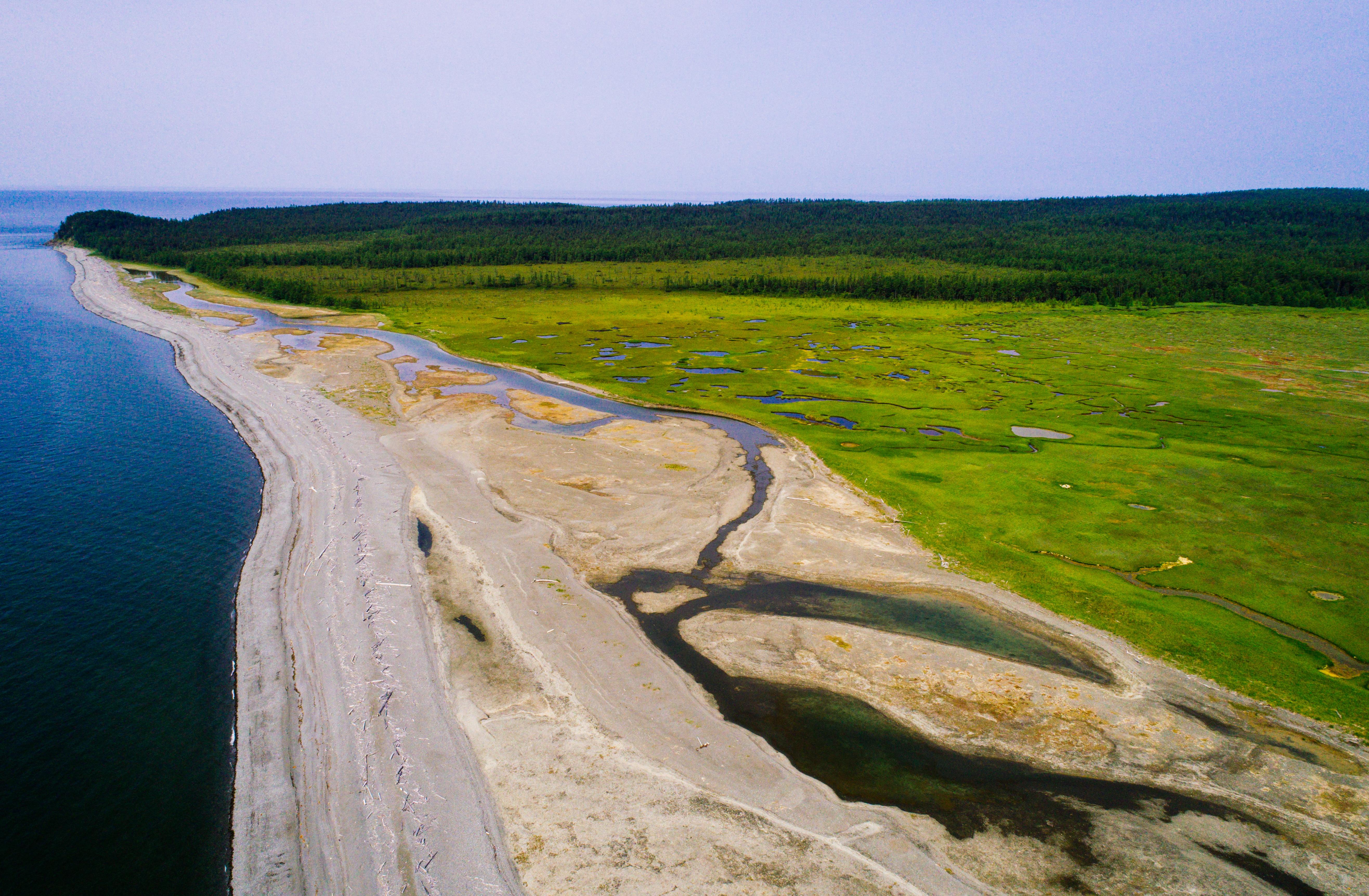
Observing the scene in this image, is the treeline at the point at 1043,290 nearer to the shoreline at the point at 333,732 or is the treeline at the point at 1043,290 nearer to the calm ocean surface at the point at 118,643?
the calm ocean surface at the point at 118,643

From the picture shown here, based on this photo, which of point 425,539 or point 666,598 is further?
point 425,539

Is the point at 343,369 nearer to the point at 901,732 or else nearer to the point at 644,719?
the point at 644,719

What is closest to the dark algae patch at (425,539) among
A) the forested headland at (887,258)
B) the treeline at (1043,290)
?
the forested headland at (887,258)

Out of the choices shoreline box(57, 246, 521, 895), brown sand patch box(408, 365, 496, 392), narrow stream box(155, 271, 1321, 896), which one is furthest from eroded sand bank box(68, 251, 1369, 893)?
brown sand patch box(408, 365, 496, 392)

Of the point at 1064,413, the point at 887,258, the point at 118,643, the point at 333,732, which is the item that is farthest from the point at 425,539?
the point at 887,258

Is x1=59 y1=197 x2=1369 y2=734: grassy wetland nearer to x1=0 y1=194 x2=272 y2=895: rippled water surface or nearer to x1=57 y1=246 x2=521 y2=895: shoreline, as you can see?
x1=57 y1=246 x2=521 y2=895: shoreline

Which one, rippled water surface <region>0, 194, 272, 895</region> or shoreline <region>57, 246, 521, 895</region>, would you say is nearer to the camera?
shoreline <region>57, 246, 521, 895</region>
